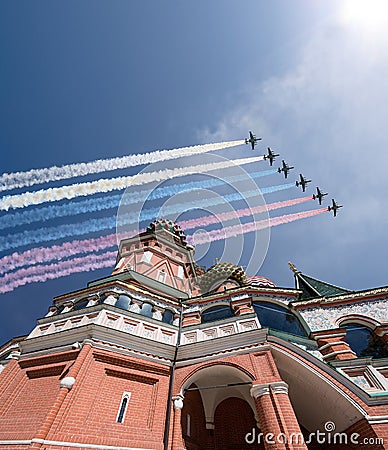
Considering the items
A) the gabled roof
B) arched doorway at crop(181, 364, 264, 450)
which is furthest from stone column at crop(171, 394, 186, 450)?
the gabled roof

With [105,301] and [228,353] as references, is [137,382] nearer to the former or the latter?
[228,353]

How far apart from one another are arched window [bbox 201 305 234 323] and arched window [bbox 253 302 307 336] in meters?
1.62

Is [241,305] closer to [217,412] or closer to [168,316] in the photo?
→ [168,316]

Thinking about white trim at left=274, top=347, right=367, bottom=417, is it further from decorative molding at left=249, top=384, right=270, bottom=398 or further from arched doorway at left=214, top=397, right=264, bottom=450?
arched doorway at left=214, top=397, right=264, bottom=450

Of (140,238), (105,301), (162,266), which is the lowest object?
(105,301)

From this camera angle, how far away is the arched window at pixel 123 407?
336 inches

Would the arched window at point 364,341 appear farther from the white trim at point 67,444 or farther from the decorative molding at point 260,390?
the white trim at point 67,444

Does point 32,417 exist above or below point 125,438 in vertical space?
above

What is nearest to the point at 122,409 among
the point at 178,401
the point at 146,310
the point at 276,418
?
the point at 178,401

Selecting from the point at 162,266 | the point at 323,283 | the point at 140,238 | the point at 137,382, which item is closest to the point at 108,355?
the point at 137,382

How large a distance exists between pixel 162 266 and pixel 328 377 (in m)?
14.8

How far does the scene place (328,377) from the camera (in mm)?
8766

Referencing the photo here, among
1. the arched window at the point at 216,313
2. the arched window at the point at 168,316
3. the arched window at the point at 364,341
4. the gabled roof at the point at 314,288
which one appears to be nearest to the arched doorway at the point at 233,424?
the arched window at the point at 216,313

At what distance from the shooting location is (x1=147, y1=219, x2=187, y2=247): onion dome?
85.1ft
